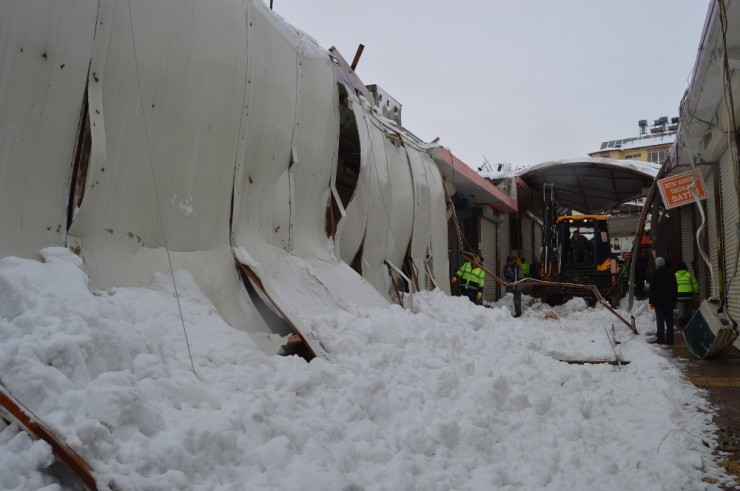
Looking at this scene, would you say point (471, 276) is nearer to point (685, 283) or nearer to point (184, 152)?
point (685, 283)

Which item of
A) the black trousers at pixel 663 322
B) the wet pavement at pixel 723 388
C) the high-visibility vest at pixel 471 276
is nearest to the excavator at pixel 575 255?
the high-visibility vest at pixel 471 276

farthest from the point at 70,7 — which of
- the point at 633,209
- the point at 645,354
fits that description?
the point at 633,209

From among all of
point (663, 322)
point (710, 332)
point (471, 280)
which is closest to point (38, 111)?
point (710, 332)

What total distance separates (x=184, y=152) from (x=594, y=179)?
16.0 meters

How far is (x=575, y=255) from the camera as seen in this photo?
16.0m

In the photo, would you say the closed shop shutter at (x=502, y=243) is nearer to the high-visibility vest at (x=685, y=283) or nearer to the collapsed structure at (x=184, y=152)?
the high-visibility vest at (x=685, y=283)

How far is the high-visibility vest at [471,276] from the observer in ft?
39.1

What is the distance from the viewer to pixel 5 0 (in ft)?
9.10

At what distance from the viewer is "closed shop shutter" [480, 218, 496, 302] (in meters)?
16.0

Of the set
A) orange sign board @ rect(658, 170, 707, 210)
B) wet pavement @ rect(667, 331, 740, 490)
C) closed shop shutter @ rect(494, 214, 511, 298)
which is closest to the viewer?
wet pavement @ rect(667, 331, 740, 490)

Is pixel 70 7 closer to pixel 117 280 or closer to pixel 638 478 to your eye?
pixel 117 280

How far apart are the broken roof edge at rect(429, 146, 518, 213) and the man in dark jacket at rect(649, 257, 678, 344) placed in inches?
198

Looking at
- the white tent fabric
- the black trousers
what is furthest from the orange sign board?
the white tent fabric

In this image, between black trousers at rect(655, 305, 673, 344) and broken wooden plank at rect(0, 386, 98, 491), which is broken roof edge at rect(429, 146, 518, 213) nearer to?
black trousers at rect(655, 305, 673, 344)
